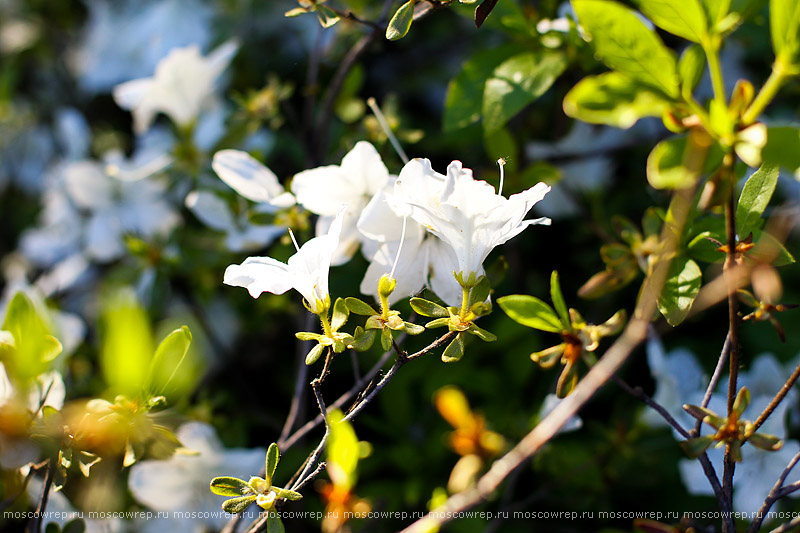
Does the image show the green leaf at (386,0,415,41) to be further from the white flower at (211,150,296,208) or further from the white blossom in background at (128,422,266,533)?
the white blossom in background at (128,422,266,533)

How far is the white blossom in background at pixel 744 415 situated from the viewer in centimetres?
98

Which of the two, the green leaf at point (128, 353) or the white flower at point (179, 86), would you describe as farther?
the white flower at point (179, 86)

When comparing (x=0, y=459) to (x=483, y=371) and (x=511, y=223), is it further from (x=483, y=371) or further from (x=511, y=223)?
(x=483, y=371)

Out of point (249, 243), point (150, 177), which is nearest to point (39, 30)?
point (150, 177)

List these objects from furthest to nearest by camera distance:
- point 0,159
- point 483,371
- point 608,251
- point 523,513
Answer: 1. point 0,159
2. point 483,371
3. point 523,513
4. point 608,251

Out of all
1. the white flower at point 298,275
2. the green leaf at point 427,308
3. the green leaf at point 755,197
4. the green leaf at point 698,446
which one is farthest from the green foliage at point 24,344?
the green leaf at point 755,197

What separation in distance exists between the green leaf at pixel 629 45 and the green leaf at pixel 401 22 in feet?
0.82

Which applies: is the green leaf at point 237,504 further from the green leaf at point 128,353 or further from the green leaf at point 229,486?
the green leaf at point 128,353

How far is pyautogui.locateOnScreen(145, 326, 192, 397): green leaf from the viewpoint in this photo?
0.83 m

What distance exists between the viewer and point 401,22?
82 cm

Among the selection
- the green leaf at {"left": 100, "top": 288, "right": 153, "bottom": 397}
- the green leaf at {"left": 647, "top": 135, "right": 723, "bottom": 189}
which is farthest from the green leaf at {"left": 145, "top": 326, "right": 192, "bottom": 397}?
the green leaf at {"left": 647, "top": 135, "right": 723, "bottom": 189}

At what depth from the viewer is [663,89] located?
0.67 metres

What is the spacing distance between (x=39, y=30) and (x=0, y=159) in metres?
0.50

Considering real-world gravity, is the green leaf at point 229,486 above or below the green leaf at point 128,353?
below
